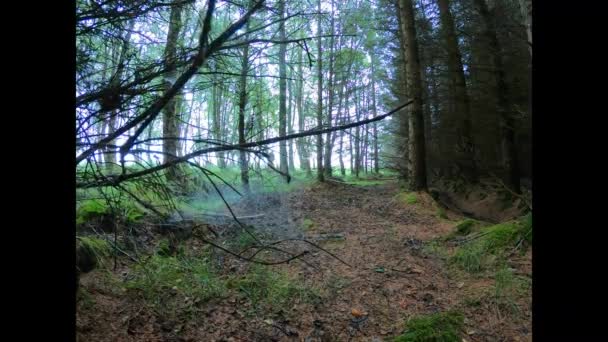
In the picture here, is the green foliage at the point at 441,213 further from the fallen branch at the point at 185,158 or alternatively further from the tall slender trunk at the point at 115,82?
the tall slender trunk at the point at 115,82

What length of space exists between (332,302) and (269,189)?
190cm

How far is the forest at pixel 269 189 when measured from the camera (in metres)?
1.73

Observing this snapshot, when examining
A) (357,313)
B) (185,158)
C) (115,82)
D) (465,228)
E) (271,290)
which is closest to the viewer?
(185,158)

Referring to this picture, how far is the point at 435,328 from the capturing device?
2.47m

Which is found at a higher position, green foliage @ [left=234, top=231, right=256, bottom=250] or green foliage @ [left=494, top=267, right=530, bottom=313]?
green foliage @ [left=234, top=231, right=256, bottom=250]

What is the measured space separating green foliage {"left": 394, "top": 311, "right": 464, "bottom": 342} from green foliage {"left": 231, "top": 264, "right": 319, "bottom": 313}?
104 centimetres

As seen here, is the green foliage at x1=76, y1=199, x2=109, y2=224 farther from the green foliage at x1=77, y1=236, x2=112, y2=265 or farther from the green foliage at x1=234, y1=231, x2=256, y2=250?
the green foliage at x1=234, y1=231, x2=256, y2=250

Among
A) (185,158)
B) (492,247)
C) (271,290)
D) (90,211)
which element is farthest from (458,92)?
(90,211)

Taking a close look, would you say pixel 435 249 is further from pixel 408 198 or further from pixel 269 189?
pixel 408 198

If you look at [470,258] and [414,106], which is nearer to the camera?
[470,258]

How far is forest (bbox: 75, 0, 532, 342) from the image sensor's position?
173 cm

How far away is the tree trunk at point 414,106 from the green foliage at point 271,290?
475 cm

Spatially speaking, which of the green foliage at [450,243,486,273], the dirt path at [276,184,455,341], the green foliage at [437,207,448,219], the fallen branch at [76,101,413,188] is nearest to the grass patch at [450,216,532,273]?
the green foliage at [450,243,486,273]
